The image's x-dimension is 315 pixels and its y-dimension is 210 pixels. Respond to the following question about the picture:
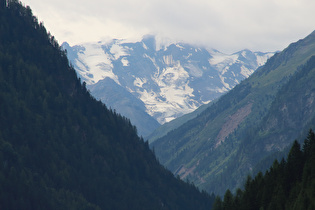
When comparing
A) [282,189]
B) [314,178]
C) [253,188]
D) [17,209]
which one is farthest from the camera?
[17,209]

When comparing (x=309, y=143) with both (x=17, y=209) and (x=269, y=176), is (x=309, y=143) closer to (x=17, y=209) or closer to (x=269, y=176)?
(x=269, y=176)

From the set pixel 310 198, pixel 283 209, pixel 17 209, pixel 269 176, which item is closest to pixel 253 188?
pixel 269 176

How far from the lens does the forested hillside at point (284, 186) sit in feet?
352

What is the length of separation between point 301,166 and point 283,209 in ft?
65.5

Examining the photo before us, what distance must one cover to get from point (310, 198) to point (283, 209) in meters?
12.6

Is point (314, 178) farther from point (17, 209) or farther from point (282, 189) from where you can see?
point (17, 209)

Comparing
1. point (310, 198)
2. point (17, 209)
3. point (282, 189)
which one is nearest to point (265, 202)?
point (282, 189)

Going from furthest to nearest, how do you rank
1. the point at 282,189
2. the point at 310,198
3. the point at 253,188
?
1. the point at 253,188
2. the point at 282,189
3. the point at 310,198

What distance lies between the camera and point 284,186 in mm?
117812

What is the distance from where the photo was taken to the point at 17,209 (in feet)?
648

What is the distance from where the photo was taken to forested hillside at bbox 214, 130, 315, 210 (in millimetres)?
107188

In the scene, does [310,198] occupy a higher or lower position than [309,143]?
lower

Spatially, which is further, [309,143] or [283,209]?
[309,143]

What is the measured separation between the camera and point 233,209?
125m
